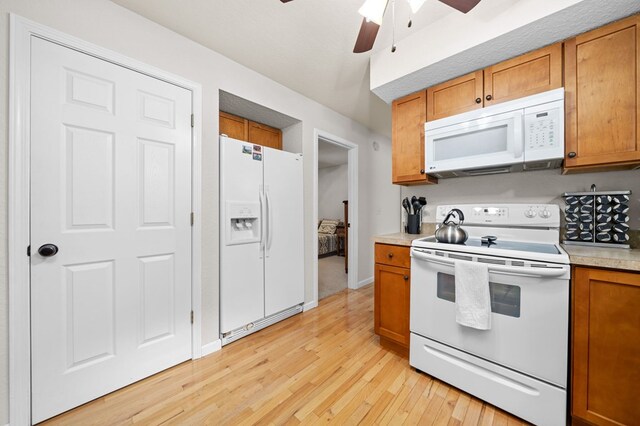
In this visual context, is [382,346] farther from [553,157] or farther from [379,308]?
[553,157]

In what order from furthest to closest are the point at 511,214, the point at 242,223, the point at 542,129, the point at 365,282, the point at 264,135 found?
1. the point at 365,282
2. the point at 264,135
3. the point at 242,223
4. the point at 511,214
5. the point at 542,129

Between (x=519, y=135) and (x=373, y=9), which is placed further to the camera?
(x=519, y=135)

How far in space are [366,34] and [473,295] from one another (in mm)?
1664

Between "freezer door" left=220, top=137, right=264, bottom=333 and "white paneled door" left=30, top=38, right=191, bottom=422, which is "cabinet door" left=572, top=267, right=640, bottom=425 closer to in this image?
"freezer door" left=220, top=137, right=264, bottom=333

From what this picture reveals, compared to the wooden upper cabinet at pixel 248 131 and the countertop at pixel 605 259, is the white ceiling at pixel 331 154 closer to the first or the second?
the wooden upper cabinet at pixel 248 131

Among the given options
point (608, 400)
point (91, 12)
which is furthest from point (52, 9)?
point (608, 400)

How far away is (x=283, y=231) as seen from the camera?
98.9 inches

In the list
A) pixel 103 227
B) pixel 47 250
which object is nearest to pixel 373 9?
pixel 103 227

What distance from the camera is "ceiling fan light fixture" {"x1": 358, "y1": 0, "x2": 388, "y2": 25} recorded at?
3.76ft

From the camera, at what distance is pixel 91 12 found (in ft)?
4.76

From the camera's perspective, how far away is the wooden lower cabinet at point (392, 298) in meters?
1.85

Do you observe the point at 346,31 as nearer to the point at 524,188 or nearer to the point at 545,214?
the point at 524,188

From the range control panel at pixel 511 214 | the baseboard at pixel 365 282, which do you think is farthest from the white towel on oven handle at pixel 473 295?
the baseboard at pixel 365 282

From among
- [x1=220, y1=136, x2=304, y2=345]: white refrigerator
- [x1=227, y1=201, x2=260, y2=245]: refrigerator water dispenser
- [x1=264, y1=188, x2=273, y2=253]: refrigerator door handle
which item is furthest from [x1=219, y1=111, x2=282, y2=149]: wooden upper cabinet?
[x1=227, y1=201, x2=260, y2=245]: refrigerator water dispenser
